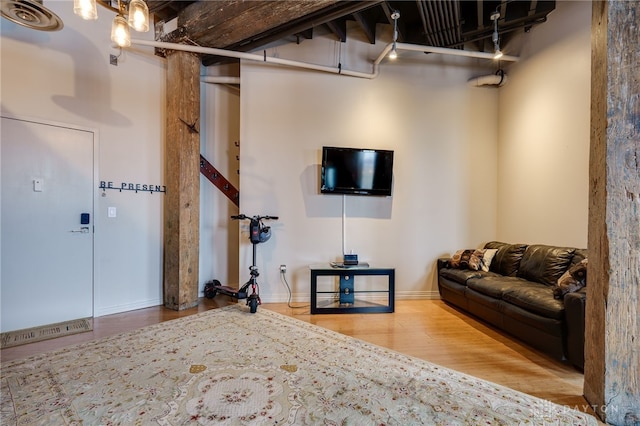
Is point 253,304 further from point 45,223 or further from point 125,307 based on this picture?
point 45,223

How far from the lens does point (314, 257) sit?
159 inches

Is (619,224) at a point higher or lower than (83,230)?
higher

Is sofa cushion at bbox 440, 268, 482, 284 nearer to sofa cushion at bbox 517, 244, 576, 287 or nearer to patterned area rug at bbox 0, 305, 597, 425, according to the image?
sofa cushion at bbox 517, 244, 576, 287

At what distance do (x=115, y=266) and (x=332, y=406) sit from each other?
10.4 ft

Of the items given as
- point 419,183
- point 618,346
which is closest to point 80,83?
point 419,183

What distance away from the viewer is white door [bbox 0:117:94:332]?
276 centimetres

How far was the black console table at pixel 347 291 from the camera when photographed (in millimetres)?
3549

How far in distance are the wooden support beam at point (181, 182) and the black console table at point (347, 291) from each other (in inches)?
63.8

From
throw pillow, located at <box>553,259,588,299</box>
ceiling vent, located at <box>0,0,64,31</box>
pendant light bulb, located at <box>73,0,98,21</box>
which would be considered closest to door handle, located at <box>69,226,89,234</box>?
ceiling vent, located at <box>0,0,64,31</box>

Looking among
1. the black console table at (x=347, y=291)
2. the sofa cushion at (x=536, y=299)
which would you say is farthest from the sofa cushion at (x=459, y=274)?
the black console table at (x=347, y=291)

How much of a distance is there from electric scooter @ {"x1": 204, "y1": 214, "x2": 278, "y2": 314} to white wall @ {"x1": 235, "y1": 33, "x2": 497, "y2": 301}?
329mm

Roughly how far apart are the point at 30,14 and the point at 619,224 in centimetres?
462

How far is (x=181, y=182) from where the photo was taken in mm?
3551

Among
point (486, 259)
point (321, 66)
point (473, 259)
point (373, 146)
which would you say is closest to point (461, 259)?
point (473, 259)
